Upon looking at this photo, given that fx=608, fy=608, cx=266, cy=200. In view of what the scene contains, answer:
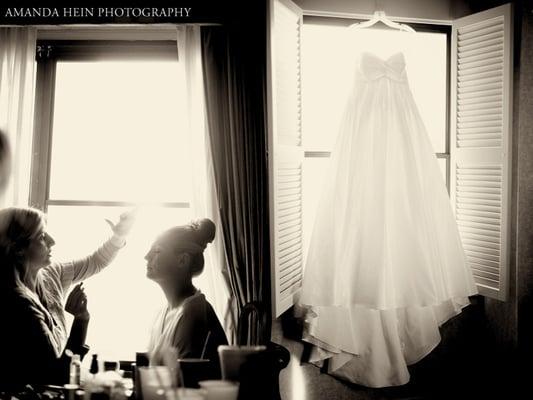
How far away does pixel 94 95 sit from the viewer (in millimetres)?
3156

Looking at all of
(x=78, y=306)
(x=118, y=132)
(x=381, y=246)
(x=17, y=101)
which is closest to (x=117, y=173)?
(x=118, y=132)

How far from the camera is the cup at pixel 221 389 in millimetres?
1759

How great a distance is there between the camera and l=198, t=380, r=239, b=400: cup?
5.77 feet

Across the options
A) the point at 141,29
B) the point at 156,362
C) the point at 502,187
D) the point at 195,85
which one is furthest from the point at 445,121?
the point at 156,362

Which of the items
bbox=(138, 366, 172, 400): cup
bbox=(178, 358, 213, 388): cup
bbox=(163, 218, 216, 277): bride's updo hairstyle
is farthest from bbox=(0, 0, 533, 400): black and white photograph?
bbox=(138, 366, 172, 400): cup

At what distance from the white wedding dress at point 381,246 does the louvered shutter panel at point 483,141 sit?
0.29 metres

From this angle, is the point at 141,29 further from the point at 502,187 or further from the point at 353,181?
the point at 502,187

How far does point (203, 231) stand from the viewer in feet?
8.15

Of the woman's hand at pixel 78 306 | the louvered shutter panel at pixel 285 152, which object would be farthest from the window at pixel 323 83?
the woman's hand at pixel 78 306

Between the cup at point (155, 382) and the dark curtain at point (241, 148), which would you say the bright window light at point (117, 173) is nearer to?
the dark curtain at point (241, 148)

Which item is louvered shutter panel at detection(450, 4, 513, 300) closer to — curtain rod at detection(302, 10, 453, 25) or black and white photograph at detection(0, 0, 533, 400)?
black and white photograph at detection(0, 0, 533, 400)

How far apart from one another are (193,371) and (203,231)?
66 cm

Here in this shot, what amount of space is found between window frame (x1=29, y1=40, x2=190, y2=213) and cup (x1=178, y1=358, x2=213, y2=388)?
3.93 ft

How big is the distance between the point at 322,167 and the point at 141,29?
1.17m
